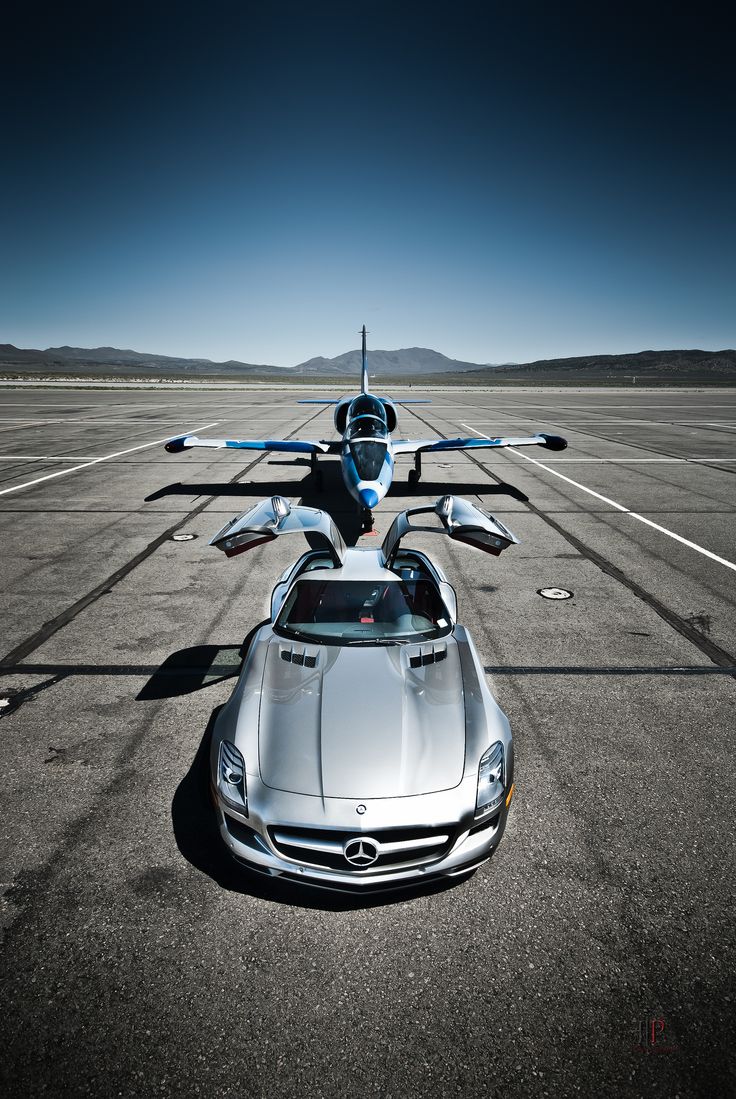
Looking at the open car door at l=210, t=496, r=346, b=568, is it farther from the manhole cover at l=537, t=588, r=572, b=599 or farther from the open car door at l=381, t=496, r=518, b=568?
the manhole cover at l=537, t=588, r=572, b=599

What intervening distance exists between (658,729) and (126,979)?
4.71 metres

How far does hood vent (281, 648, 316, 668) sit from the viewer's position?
14.5 ft

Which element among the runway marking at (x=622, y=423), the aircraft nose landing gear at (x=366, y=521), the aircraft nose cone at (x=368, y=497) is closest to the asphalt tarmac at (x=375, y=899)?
the aircraft nose cone at (x=368, y=497)

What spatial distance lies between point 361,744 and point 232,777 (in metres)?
0.86

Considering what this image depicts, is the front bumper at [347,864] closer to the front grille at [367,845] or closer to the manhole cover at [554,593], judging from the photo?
the front grille at [367,845]

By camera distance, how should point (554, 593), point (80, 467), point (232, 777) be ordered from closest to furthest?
point (232, 777)
point (554, 593)
point (80, 467)

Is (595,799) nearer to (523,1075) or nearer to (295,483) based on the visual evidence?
(523,1075)

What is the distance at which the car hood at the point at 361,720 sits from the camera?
3486 millimetres

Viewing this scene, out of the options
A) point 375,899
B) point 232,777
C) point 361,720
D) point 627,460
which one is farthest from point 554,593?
point 627,460

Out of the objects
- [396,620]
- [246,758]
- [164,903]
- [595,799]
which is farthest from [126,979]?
[595,799]

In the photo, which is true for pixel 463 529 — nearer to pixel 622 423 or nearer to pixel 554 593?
pixel 554 593

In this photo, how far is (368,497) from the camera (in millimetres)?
11828

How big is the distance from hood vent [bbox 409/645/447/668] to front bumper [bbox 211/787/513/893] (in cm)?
125

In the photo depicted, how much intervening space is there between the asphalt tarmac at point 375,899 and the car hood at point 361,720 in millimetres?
256
